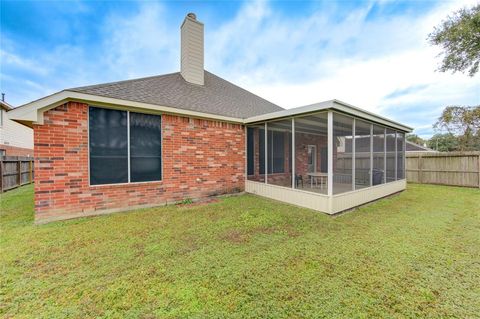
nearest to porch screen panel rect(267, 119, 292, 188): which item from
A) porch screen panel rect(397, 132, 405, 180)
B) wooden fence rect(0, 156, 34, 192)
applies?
porch screen panel rect(397, 132, 405, 180)

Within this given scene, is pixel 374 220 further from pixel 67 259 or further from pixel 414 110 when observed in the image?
pixel 414 110

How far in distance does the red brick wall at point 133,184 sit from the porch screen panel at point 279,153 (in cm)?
115

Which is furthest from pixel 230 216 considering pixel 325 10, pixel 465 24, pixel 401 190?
pixel 465 24

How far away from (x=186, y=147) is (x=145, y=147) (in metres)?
1.30

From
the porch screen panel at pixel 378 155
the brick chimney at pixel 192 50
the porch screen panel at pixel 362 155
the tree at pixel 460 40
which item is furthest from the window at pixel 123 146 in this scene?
the tree at pixel 460 40

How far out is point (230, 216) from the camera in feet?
17.1

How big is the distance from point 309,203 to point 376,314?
380cm

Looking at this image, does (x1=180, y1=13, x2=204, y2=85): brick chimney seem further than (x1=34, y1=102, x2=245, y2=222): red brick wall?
Yes

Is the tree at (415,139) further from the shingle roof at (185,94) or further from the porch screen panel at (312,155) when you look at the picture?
the shingle roof at (185,94)

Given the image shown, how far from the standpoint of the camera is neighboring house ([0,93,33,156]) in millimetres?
12344

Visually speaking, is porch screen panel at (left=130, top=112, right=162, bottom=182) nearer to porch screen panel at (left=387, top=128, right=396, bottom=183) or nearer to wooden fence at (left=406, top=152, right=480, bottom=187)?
porch screen panel at (left=387, top=128, right=396, bottom=183)

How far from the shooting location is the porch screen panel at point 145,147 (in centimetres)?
568

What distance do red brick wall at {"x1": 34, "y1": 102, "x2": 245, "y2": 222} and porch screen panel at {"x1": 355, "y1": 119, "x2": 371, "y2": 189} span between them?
429 centimetres

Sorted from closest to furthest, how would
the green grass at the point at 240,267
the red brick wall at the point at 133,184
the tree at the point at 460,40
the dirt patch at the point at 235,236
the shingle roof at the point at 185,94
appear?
1. the green grass at the point at 240,267
2. the dirt patch at the point at 235,236
3. the red brick wall at the point at 133,184
4. the shingle roof at the point at 185,94
5. the tree at the point at 460,40
